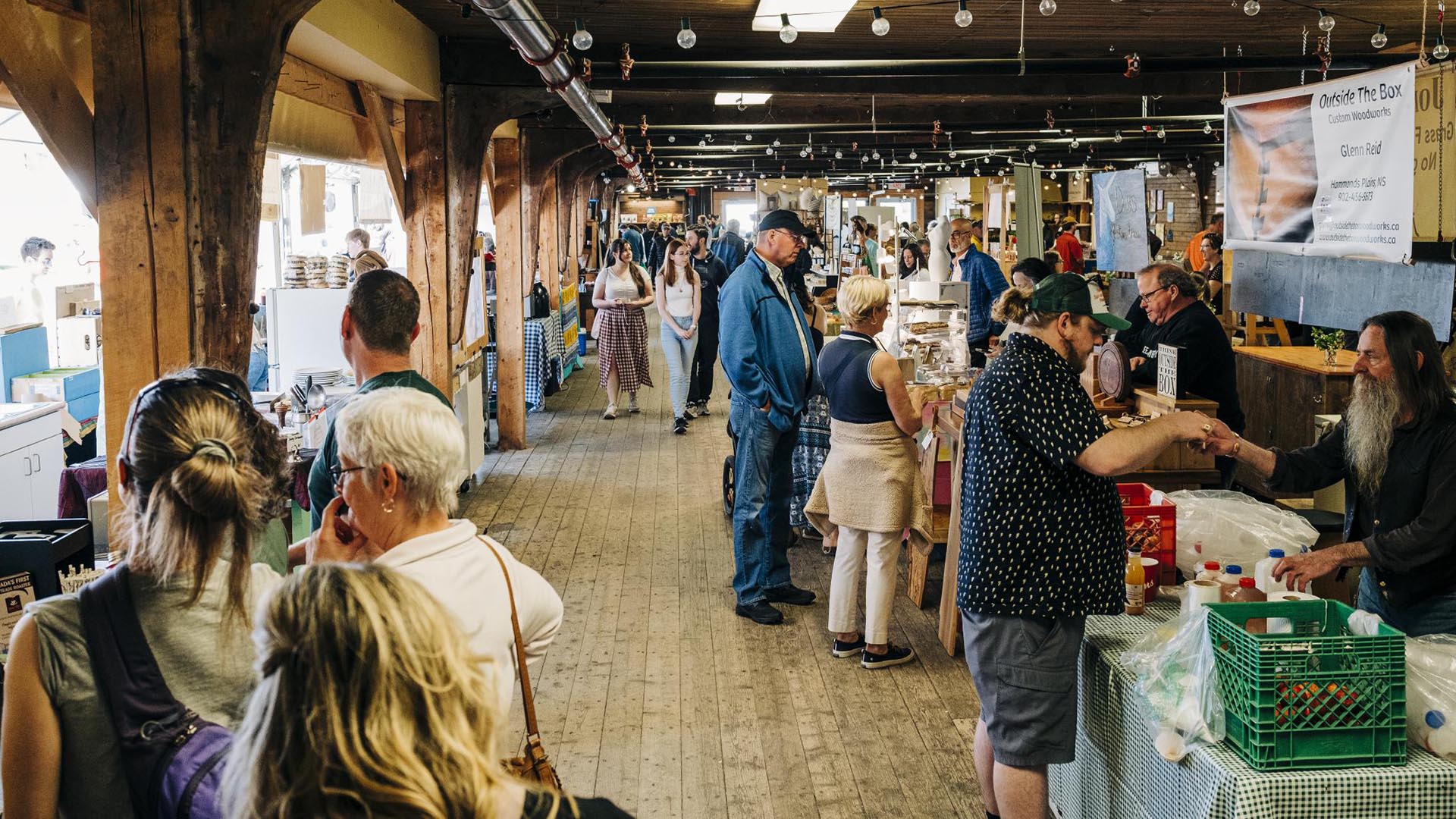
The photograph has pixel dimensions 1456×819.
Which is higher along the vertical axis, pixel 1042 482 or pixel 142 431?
pixel 142 431

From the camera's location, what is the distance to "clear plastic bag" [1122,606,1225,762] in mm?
2652

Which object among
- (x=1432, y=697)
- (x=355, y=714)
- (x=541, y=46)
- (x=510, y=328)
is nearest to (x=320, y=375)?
(x=541, y=46)

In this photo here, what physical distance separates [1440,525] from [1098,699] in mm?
954

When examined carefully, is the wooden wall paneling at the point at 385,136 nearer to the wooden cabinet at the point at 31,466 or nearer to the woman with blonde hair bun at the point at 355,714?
the wooden cabinet at the point at 31,466

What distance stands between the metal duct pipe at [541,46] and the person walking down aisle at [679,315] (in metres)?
2.80

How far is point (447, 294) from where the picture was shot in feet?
25.0

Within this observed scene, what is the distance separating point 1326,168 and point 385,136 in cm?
488

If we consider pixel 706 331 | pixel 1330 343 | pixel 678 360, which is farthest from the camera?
pixel 706 331

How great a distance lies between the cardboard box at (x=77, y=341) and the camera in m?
8.68

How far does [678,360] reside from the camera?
1054 centimetres

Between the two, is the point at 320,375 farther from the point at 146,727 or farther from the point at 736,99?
the point at 736,99

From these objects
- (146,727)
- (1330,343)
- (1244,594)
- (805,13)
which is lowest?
(1244,594)

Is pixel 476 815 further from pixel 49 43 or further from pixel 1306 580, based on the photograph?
pixel 49 43

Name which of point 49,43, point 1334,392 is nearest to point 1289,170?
point 1334,392
